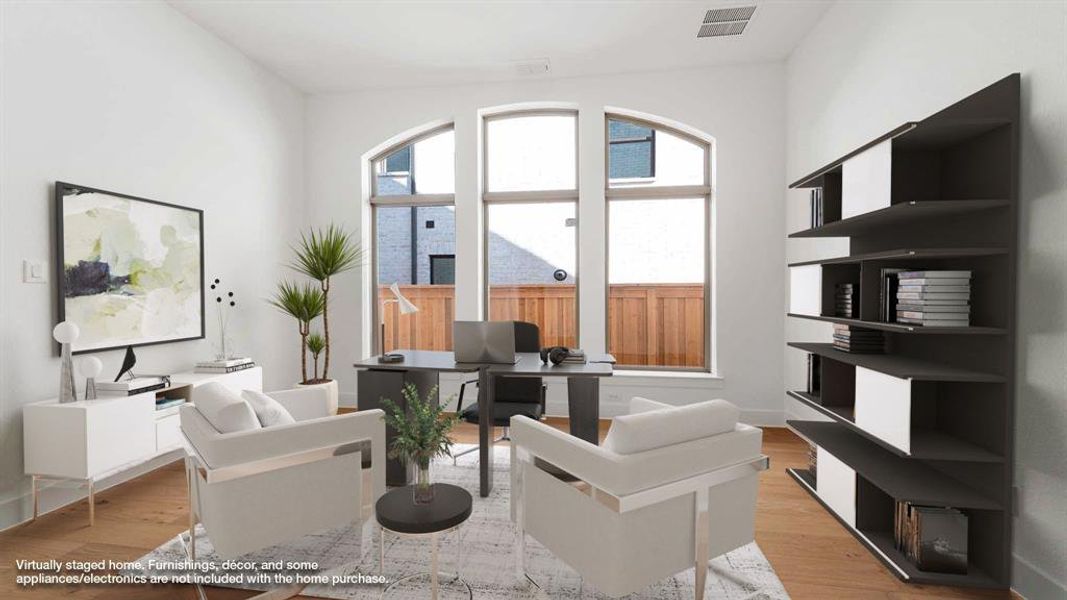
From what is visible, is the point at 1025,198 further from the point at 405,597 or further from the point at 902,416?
the point at 405,597

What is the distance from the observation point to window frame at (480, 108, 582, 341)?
5195 millimetres

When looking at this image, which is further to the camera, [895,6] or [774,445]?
[774,445]

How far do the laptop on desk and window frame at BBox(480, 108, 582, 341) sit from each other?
6.53ft

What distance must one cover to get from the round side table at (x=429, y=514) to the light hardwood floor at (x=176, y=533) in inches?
29.2

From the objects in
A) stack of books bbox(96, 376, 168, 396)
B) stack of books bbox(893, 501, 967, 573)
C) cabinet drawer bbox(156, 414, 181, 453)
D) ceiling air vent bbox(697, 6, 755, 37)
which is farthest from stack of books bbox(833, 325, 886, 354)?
stack of books bbox(96, 376, 168, 396)

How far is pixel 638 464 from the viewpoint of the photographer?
1.78 meters

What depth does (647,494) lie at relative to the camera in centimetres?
179

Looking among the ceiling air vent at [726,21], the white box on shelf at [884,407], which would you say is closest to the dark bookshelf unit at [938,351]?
the white box on shelf at [884,407]

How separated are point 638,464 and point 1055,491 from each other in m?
1.65

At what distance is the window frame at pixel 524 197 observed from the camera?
5.20 metres

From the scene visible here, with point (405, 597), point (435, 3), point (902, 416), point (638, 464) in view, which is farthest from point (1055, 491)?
point (435, 3)

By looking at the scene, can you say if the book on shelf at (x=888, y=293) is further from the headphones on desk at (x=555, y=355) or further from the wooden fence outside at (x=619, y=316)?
the wooden fence outside at (x=619, y=316)

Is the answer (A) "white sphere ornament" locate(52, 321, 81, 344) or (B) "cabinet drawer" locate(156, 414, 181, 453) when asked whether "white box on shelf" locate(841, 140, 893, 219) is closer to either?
(B) "cabinet drawer" locate(156, 414, 181, 453)

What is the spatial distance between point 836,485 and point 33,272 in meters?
4.59
